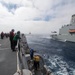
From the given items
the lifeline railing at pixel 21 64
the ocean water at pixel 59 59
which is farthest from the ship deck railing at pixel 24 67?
Result: the ocean water at pixel 59 59

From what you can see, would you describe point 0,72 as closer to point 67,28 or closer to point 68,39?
point 68,39

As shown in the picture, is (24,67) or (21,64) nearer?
(21,64)

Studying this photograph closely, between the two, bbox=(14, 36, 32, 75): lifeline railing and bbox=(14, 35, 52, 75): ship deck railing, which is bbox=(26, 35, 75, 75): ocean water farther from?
bbox=(14, 36, 32, 75): lifeline railing

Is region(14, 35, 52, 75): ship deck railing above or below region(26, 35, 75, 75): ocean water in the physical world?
above

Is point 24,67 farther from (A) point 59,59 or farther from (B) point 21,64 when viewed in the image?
(A) point 59,59

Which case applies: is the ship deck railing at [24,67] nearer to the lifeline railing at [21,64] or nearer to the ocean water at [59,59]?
the lifeline railing at [21,64]

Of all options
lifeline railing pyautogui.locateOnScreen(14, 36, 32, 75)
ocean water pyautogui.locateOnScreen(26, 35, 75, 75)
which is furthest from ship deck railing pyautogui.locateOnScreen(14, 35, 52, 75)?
ocean water pyautogui.locateOnScreen(26, 35, 75, 75)

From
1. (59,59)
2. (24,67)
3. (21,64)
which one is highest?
(21,64)

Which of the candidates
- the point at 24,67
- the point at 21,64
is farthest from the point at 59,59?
the point at 21,64

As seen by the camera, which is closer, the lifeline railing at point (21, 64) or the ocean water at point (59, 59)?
the lifeline railing at point (21, 64)

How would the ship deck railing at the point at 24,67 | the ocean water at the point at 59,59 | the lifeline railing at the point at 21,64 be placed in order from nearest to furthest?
1. the lifeline railing at the point at 21,64
2. the ship deck railing at the point at 24,67
3. the ocean water at the point at 59,59

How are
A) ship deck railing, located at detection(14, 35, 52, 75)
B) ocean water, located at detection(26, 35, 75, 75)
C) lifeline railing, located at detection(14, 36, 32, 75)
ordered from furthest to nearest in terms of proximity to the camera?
ocean water, located at detection(26, 35, 75, 75)
ship deck railing, located at detection(14, 35, 52, 75)
lifeline railing, located at detection(14, 36, 32, 75)

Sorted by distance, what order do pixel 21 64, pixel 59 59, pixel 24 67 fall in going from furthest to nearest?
1. pixel 59 59
2. pixel 24 67
3. pixel 21 64

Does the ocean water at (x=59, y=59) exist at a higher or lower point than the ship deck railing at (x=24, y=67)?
lower
